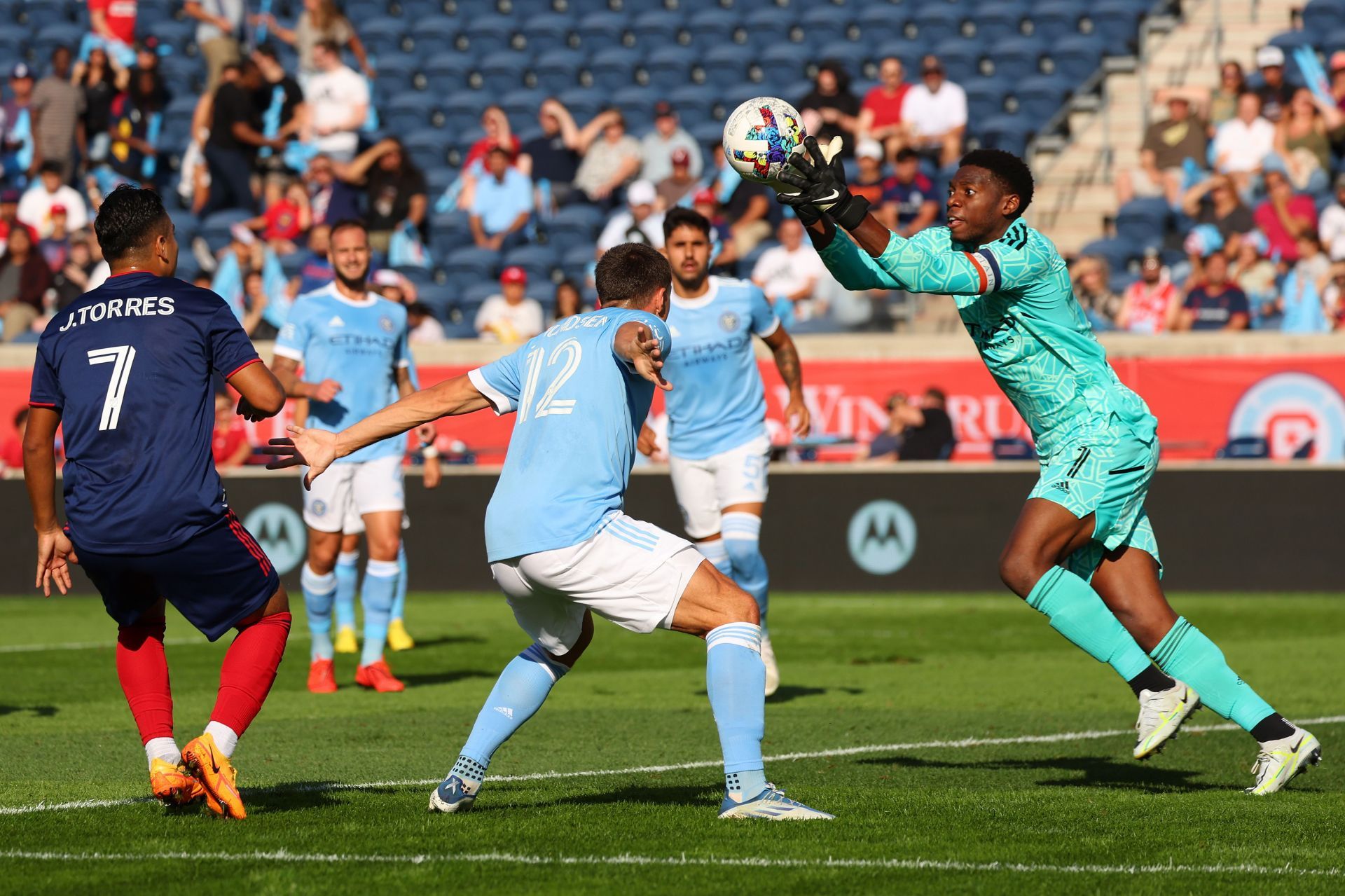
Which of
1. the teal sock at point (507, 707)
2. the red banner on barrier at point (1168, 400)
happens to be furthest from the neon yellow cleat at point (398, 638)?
the teal sock at point (507, 707)

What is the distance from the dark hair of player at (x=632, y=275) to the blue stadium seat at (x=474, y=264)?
606 inches

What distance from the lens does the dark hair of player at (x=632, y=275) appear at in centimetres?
628

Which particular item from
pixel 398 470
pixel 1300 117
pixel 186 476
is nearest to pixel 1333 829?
pixel 186 476

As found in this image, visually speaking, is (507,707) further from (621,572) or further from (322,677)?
(322,677)

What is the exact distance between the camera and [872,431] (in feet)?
58.8

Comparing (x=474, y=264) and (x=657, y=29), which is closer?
(x=474, y=264)

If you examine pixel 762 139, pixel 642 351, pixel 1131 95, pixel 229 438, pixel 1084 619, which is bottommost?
pixel 229 438

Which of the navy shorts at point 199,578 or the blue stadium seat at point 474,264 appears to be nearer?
the navy shorts at point 199,578

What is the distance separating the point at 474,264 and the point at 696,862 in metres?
16.7

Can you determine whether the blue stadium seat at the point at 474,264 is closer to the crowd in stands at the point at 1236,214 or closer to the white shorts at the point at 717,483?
the crowd in stands at the point at 1236,214

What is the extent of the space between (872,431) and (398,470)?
773 centimetres

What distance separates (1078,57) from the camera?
23172mm

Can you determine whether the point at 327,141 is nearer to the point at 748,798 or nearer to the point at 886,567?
the point at 886,567

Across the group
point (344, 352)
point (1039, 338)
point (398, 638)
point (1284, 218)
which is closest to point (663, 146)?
point (1284, 218)
